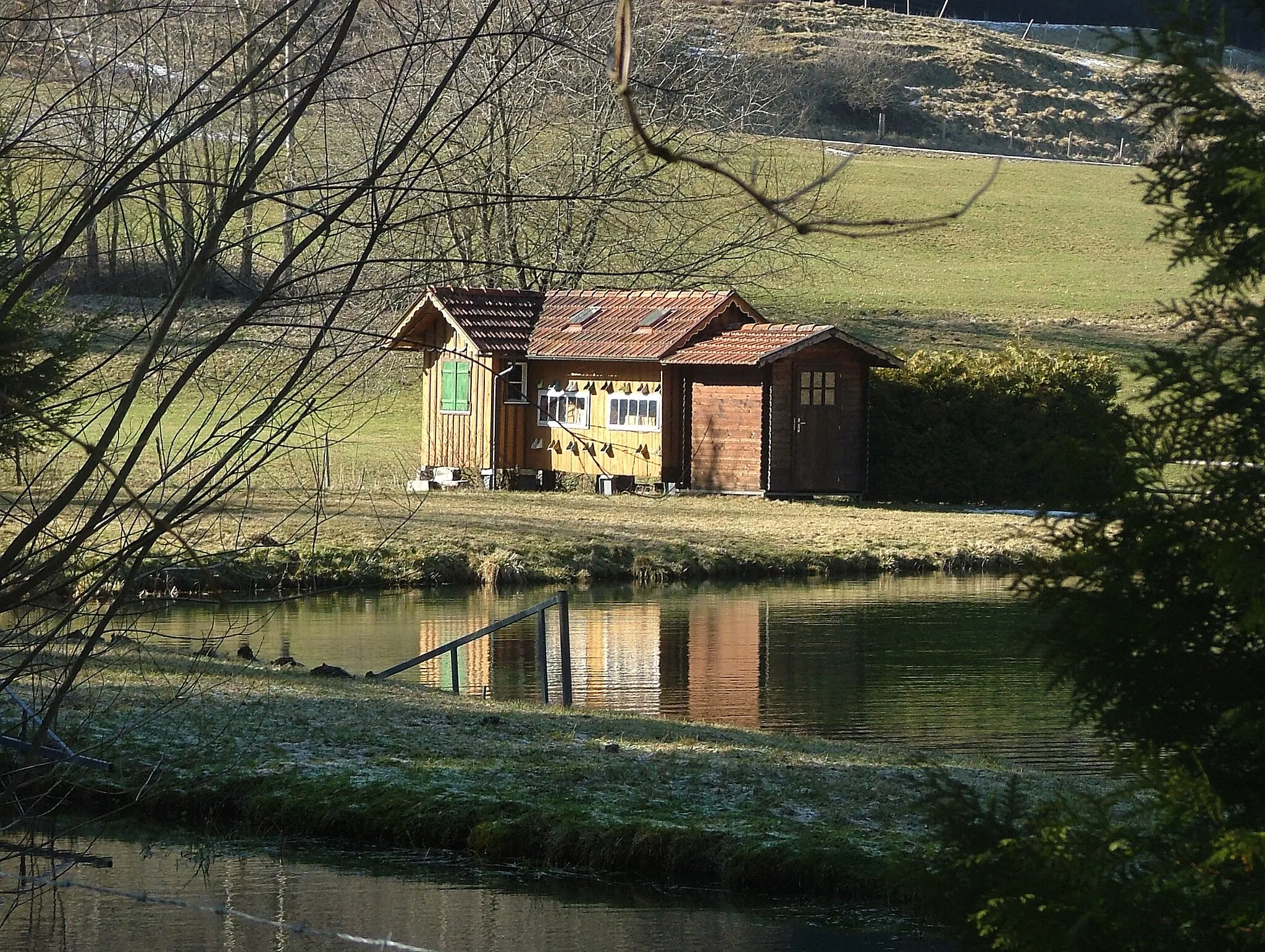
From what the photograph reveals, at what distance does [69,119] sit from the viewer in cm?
445

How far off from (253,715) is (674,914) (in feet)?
13.1

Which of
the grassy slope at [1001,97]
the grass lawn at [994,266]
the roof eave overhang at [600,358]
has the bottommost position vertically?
the roof eave overhang at [600,358]

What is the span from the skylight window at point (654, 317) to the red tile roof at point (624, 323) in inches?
1.7

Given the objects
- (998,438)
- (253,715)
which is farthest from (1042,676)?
(998,438)

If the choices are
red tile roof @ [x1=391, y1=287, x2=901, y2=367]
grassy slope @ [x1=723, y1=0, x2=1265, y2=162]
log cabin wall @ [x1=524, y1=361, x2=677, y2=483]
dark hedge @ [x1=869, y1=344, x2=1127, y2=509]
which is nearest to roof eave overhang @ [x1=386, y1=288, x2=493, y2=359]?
red tile roof @ [x1=391, y1=287, x2=901, y2=367]

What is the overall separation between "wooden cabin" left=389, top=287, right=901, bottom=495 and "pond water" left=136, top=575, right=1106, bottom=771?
7972mm

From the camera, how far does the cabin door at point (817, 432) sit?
3150 cm

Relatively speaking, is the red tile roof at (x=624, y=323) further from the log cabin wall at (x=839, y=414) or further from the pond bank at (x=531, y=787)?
the pond bank at (x=531, y=787)

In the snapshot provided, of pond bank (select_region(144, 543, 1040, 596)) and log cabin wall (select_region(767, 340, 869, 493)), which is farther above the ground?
log cabin wall (select_region(767, 340, 869, 493))

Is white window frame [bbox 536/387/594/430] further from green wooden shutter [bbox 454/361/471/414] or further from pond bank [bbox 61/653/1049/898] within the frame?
pond bank [bbox 61/653/1049/898]

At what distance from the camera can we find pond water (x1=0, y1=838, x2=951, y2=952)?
7551 mm

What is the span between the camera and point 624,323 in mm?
32812

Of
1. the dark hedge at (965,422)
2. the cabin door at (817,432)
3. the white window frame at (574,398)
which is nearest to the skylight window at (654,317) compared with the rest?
the white window frame at (574,398)

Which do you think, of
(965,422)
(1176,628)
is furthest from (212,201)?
(965,422)
